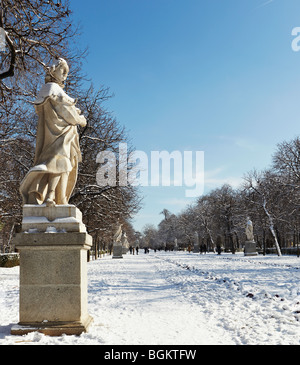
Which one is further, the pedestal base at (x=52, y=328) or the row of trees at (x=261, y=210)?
the row of trees at (x=261, y=210)

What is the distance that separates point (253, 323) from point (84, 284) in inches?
113

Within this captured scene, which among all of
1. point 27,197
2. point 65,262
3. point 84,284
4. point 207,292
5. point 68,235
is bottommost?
point 207,292

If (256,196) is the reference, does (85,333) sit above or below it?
below

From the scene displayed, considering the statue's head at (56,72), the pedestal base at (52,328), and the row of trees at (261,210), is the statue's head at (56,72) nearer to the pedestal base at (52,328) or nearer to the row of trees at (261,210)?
the pedestal base at (52,328)

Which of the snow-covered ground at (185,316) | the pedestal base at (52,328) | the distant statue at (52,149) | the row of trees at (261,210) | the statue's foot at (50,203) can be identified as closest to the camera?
the snow-covered ground at (185,316)

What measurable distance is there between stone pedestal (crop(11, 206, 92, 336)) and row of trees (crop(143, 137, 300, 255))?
26.8 metres

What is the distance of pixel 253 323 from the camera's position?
19.6 feet

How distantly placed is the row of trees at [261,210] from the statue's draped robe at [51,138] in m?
26.4

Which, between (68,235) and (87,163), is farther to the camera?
(87,163)

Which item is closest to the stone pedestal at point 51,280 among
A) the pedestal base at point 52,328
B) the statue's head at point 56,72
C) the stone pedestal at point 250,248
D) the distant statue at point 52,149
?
the pedestal base at point 52,328

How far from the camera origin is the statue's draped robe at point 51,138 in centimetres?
576

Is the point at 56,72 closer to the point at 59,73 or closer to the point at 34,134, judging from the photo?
the point at 59,73
